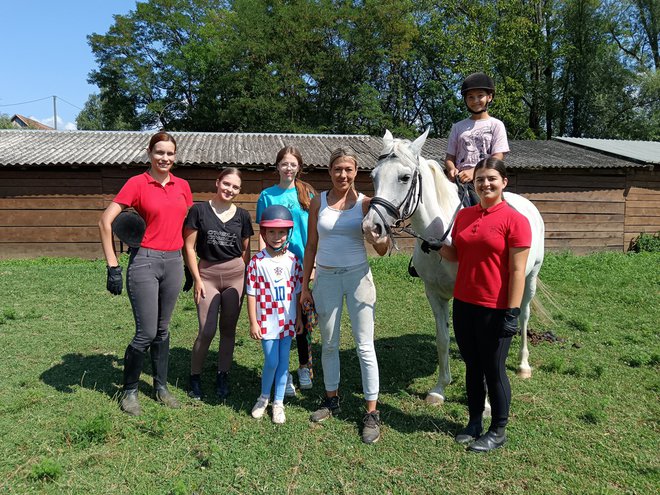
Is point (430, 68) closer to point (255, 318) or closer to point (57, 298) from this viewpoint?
point (57, 298)

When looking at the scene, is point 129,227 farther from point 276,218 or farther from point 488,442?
point 488,442

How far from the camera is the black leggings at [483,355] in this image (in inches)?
114

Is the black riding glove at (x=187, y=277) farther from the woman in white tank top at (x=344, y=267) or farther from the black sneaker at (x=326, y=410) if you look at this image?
the black sneaker at (x=326, y=410)

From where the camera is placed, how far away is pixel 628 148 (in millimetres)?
16344

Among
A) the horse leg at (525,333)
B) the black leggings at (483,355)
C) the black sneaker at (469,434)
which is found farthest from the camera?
the horse leg at (525,333)

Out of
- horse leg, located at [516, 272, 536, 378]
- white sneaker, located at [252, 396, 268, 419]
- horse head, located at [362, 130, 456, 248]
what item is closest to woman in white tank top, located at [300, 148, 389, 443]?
horse head, located at [362, 130, 456, 248]

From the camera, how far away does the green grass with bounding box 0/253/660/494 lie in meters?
2.74

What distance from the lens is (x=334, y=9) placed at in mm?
27391

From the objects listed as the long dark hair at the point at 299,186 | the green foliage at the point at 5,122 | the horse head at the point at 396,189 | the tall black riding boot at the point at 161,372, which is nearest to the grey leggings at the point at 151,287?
the tall black riding boot at the point at 161,372

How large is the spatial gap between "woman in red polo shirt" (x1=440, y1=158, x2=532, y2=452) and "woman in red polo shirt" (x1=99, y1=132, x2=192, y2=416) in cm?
218

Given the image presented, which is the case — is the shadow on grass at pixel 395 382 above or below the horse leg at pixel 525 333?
below

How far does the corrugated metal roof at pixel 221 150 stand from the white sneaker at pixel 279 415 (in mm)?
9348

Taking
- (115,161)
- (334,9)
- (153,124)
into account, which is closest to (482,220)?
(115,161)

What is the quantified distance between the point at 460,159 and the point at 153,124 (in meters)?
29.1
